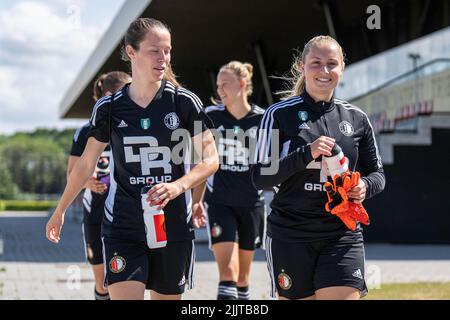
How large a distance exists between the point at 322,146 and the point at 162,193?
38.1 inches

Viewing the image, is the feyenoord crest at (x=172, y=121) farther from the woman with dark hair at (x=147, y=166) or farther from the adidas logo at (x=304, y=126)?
the adidas logo at (x=304, y=126)

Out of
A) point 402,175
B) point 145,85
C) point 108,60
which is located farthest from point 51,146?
point 145,85

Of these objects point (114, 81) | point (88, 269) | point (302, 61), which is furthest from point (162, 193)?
point (88, 269)

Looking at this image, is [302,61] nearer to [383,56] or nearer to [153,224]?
[153,224]

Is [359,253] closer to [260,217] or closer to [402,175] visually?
[260,217]

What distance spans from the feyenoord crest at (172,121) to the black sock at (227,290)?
3.03 m

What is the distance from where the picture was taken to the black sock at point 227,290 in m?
7.42

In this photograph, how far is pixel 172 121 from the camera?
4809 mm

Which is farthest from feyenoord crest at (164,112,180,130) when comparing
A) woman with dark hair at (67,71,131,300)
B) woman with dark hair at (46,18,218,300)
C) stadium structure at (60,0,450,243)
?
stadium structure at (60,0,450,243)

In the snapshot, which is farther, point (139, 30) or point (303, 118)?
point (139, 30)

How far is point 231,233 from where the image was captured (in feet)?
25.1

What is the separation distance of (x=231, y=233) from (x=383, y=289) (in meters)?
3.28

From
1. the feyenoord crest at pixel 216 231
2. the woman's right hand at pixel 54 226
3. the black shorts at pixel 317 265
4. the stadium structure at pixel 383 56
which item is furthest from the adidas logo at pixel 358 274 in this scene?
the stadium structure at pixel 383 56

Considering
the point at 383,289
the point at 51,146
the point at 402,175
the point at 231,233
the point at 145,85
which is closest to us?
the point at 145,85
